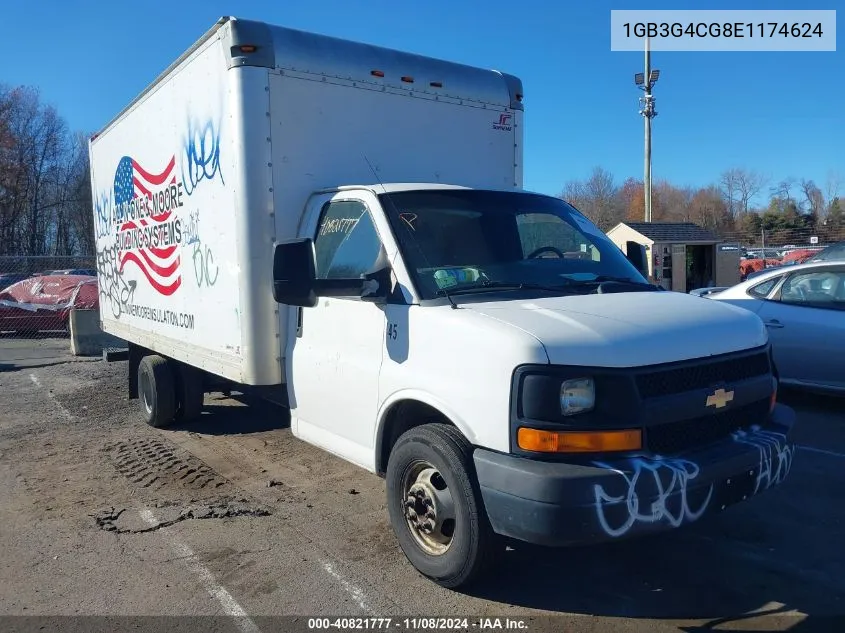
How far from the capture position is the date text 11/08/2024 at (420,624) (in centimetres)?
339

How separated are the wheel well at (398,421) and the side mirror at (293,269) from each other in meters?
0.85

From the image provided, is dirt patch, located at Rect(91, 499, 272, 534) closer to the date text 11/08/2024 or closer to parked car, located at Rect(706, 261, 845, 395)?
the date text 11/08/2024

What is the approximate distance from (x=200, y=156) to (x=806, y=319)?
6271mm

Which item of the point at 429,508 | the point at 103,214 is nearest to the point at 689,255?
the point at 103,214

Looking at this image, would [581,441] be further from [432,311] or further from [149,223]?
[149,223]

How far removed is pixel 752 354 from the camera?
3693 mm

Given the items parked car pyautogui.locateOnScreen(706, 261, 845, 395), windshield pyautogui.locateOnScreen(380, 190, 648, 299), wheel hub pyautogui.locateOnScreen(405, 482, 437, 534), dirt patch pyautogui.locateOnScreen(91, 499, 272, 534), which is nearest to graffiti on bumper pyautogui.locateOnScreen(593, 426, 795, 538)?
wheel hub pyautogui.locateOnScreen(405, 482, 437, 534)

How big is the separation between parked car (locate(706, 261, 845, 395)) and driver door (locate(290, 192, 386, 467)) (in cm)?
429

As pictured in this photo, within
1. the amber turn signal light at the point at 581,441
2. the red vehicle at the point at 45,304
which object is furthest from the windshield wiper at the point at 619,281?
the red vehicle at the point at 45,304

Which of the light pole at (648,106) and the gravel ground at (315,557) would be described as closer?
the gravel ground at (315,557)

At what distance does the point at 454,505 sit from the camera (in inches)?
136

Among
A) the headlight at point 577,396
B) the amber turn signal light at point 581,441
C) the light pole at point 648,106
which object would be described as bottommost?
the amber turn signal light at point 581,441

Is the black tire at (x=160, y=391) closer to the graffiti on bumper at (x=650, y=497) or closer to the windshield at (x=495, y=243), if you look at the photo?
the windshield at (x=495, y=243)

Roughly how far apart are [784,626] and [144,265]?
643 centimetres
